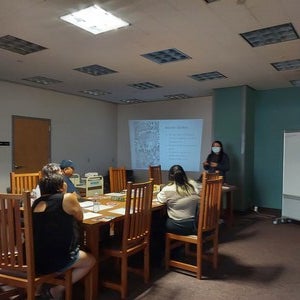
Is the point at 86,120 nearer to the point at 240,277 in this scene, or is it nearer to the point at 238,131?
the point at 238,131

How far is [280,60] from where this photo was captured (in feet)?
13.5

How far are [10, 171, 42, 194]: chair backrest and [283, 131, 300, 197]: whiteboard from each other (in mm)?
3984

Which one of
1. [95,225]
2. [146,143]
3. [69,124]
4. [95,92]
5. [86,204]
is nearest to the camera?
[95,225]

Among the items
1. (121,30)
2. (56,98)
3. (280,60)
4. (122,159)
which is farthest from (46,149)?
(280,60)

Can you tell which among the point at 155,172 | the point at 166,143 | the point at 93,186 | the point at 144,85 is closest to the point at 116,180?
the point at 93,186

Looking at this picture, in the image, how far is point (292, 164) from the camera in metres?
4.97

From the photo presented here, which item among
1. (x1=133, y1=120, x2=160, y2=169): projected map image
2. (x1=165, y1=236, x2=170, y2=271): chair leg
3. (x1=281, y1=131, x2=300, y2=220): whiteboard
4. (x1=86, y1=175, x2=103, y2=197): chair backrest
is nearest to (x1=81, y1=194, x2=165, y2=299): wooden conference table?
(x1=165, y1=236, x2=170, y2=271): chair leg

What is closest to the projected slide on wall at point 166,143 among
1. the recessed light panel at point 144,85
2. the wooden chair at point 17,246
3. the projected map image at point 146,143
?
the projected map image at point 146,143

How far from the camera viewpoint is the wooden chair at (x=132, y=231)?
2406 mm

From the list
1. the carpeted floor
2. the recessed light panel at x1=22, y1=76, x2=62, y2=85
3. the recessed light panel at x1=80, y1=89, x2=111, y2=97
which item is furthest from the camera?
the recessed light panel at x1=80, y1=89, x2=111, y2=97

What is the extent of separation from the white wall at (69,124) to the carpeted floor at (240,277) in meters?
3.89

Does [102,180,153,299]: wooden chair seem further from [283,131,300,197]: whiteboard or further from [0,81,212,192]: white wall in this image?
[0,81,212,192]: white wall

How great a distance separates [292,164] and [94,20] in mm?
3926

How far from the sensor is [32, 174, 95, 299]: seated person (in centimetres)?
191
